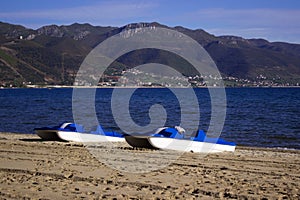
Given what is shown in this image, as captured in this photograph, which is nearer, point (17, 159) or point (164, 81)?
point (17, 159)

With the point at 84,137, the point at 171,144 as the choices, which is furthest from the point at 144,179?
the point at 84,137

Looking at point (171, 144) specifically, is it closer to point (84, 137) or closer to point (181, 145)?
point (181, 145)

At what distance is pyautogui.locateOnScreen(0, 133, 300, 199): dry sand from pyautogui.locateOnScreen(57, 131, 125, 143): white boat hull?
6.03 metres

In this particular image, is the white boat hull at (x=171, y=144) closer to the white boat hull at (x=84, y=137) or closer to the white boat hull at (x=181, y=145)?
the white boat hull at (x=181, y=145)

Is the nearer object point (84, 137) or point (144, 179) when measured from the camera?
point (144, 179)

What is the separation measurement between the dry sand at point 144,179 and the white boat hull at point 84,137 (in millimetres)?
6029

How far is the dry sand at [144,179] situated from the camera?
34.1 ft

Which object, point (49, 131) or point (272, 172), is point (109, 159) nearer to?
point (272, 172)

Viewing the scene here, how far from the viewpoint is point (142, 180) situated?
1205 centimetres

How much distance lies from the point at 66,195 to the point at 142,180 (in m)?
2.52

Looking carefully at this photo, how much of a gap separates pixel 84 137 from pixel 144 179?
11958 mm

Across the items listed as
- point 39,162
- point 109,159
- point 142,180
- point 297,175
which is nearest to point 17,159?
point 39,162

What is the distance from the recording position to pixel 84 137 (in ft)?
77.9

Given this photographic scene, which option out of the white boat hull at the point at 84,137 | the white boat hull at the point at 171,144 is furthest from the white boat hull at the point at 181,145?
the white boat hull at the point at 84,137
